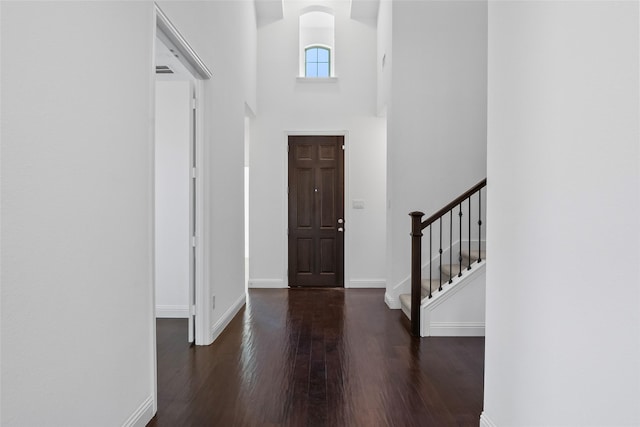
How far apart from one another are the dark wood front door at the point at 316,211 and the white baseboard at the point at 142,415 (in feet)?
14.7

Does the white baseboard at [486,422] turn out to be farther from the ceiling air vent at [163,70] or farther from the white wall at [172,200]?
the ceiling air vent at [163,70]

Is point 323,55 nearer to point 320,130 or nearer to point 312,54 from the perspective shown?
point 312,54

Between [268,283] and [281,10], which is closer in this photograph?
[281,10]

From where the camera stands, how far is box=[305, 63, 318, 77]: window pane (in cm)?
722

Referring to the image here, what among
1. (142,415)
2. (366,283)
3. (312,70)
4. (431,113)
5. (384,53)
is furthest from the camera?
(312,70)

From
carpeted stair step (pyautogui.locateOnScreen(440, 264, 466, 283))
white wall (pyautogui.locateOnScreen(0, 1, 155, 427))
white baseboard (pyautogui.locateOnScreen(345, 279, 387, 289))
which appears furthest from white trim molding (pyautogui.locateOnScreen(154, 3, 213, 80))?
white baseboard (pyautogui.locateOnScreen(345, 279, 387, 289))

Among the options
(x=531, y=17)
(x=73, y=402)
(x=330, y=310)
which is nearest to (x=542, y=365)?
(x=531, y=17)

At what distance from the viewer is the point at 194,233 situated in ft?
12.7

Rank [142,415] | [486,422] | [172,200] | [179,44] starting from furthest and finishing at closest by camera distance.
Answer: [172,200] < [179,44] < [142,415] < [486,422]

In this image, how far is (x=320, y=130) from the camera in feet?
22.6

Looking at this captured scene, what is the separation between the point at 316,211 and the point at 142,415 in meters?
4.77

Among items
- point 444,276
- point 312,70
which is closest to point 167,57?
point 444,276

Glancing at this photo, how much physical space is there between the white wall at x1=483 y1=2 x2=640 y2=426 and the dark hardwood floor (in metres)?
0.67

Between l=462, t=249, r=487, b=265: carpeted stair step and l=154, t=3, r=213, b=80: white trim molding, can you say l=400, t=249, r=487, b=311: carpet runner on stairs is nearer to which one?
l=462, t=249, r=487, b=265: carpeted stair step
